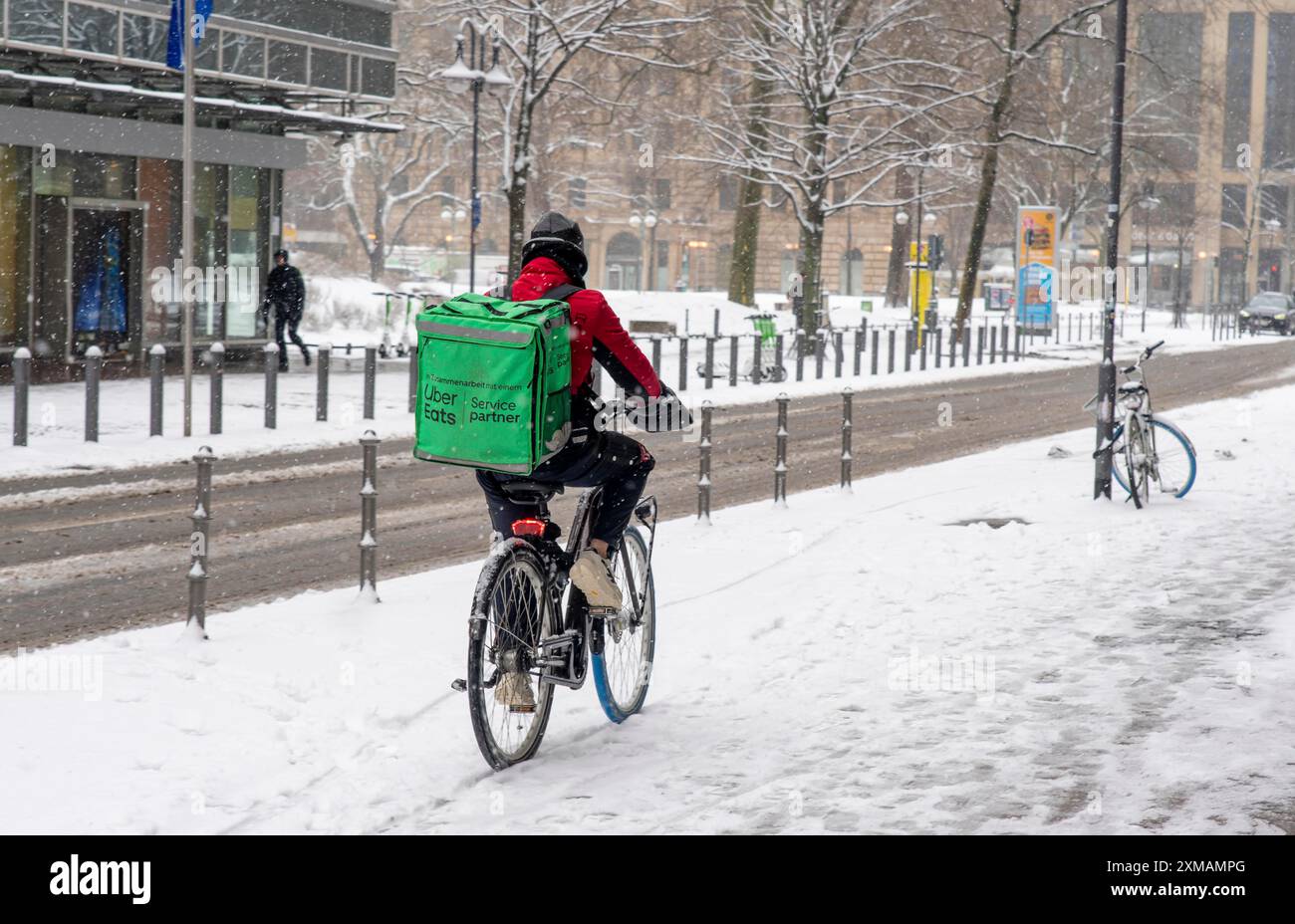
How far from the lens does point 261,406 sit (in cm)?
2184

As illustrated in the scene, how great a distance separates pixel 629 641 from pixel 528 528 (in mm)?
1109

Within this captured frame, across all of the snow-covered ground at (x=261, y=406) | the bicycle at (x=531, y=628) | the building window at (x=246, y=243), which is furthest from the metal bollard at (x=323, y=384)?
the bicycle at (x=531, y=628)

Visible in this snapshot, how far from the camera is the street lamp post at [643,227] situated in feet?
288

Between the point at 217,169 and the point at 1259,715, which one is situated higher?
the point at 217,169

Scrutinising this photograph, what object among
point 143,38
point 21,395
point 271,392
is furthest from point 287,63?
point 21,395

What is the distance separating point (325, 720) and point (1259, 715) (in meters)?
3.65

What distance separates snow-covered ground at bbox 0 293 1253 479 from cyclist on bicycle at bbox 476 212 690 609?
970cm

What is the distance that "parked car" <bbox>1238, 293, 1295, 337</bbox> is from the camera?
60.2m

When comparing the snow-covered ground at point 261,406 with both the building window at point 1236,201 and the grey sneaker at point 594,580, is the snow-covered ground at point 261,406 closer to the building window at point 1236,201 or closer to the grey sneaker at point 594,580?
the grey sneaker at point 594,580

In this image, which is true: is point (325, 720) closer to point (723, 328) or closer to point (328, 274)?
point (723, 328)

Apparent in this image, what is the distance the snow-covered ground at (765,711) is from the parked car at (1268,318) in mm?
52044

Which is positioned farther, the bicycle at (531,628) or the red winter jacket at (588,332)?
the red winter jacket at (588,332)
